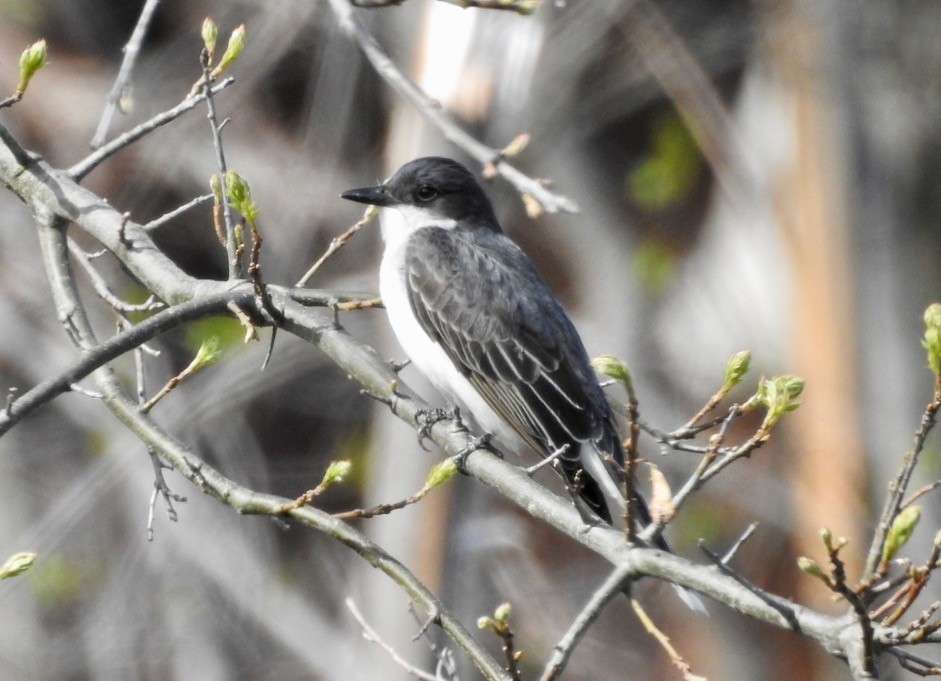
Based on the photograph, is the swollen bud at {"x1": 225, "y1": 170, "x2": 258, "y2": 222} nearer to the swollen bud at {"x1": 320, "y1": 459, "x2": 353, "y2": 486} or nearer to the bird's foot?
the swollen bud at {"x1": 320, "y1": 459, "x2": 353, "y2": 486}

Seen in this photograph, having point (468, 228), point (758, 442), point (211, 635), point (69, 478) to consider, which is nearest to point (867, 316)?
point (468, 228)

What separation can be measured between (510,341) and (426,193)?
2.44 ft

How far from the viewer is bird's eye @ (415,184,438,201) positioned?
185 inches

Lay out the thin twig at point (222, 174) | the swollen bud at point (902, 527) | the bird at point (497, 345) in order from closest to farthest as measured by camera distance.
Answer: the swollen bud at point (902, 527), the thin twig at point (222, 174), the bird at point (497, 345)

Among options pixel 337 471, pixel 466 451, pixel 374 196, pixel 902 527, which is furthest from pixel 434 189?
Result: pixel 902 527

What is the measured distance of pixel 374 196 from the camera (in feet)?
15.0

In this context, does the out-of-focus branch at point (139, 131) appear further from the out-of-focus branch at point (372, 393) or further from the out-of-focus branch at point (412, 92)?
the out-of-focus branch at point (412, 92)

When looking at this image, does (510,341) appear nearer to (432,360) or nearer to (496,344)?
(496,344)

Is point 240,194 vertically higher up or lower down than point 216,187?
lower down

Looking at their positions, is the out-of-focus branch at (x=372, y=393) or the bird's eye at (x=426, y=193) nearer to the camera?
the out-of-focus branch at (x=372, y=393)

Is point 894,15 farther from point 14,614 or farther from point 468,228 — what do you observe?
point 14,614

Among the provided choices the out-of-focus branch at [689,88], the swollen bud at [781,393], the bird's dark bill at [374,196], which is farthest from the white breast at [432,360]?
the out-of-focus branch at [689,88]

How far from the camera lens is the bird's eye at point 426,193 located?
470 centimetres

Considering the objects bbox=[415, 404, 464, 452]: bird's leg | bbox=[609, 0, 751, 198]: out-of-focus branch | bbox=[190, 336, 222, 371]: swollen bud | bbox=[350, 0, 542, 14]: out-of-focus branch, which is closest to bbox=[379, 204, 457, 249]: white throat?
bbox=[415, 404, 464, 452]: bird's leg
